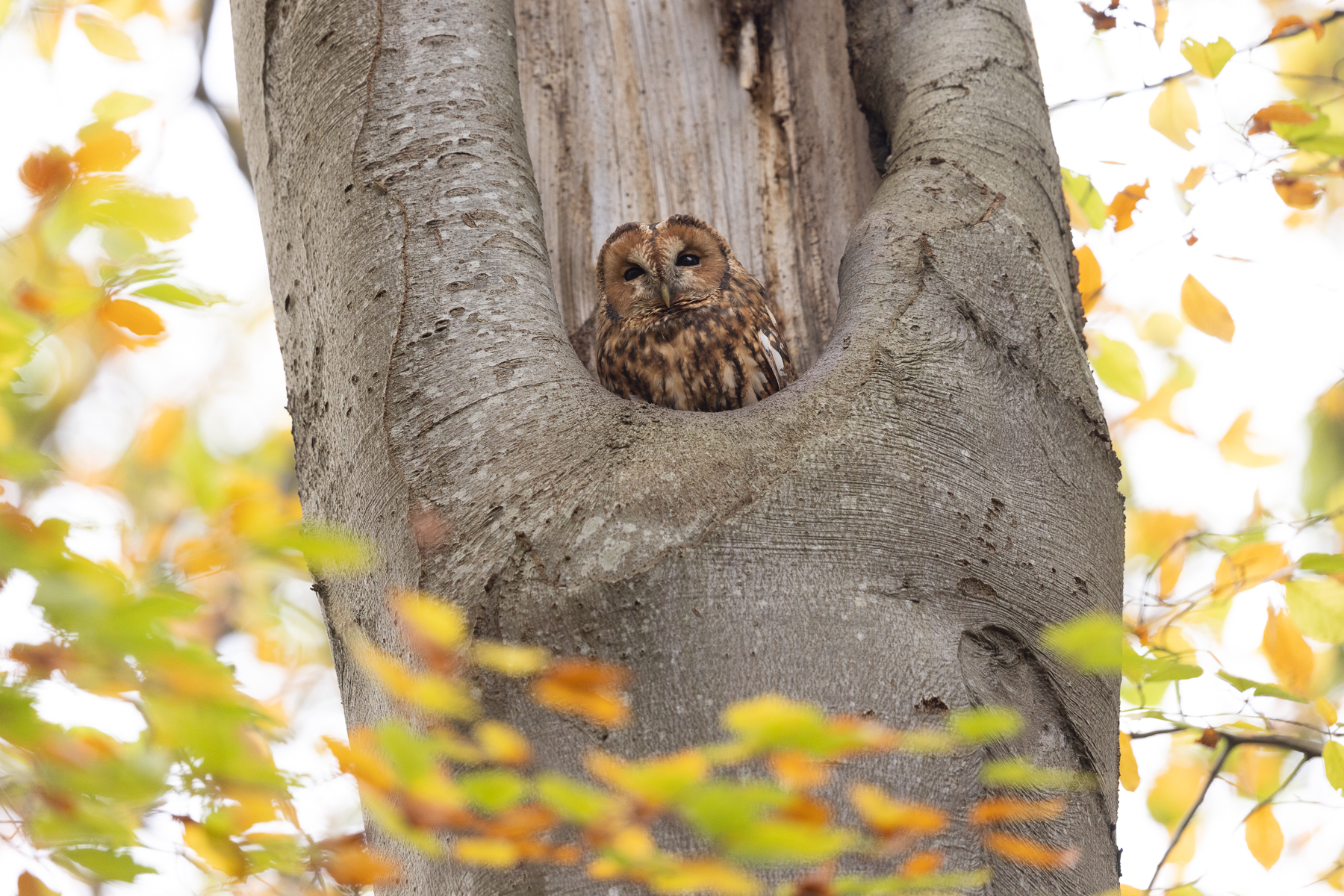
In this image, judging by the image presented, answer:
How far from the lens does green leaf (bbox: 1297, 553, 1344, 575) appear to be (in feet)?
5.89

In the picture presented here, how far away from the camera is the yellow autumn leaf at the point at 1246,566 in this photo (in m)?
2.45

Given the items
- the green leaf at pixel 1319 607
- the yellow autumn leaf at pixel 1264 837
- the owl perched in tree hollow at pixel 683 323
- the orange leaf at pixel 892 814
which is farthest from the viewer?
the yellow autumn leaf at pixel 1264 837

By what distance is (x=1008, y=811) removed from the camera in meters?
1.16

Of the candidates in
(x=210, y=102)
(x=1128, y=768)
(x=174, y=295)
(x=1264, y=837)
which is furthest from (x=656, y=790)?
(x=210, y=102)

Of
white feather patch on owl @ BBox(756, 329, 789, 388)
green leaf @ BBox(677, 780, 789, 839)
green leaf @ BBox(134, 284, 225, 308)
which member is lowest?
green leaf @ BBox(677, 780, 789, 839)

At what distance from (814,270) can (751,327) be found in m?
0.25

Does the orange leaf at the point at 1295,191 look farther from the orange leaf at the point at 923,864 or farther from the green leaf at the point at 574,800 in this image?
the green leaf at the point at 574,800

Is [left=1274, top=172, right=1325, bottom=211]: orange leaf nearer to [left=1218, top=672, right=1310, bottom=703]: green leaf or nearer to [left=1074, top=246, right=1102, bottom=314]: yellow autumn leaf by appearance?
[left=1074, top=246, right=1102, bottom=314]: yellow autumn leaf

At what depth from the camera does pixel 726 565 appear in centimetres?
123

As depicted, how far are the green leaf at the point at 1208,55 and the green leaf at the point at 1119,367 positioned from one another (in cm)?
76

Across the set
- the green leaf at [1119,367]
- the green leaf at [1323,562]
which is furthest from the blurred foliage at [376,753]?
the green leaf at [1119,367]

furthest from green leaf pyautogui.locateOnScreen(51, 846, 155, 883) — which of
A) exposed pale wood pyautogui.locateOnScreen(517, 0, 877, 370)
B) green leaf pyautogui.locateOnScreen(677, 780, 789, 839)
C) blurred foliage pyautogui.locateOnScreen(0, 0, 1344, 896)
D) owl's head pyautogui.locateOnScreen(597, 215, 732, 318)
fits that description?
owl's head pyautogui.locateOnScreen(597, 215, 732, 318)

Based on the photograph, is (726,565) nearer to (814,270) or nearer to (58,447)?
(814,270)

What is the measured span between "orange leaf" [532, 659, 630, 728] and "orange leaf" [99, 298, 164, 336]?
1.22 m
